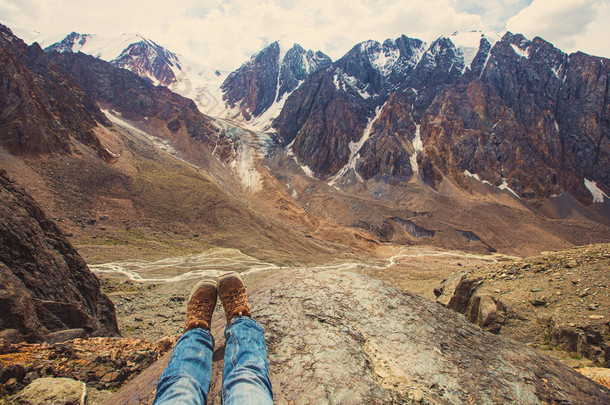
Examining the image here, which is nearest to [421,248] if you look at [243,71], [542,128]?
[542,128]

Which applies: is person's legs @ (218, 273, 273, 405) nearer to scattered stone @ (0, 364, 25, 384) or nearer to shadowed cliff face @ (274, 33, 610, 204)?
scattered stone @ (0, 364, 25, 384)

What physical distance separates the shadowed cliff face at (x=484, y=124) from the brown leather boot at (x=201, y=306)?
275ft

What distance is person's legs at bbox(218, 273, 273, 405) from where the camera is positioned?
2533mm

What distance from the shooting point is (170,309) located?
49.9ft

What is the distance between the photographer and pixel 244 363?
113 inches

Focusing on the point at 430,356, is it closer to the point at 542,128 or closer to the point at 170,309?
A: the point at 170,309

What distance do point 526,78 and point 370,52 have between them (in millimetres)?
59475

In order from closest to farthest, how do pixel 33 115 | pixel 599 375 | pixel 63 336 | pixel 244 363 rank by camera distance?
pixel 244 363 < pixel 599 375 < pixel 63 336 < pixel 33 115

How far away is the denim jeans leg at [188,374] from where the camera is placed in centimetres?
254

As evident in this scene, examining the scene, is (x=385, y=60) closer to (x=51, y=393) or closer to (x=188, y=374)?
(x=188, y=374)

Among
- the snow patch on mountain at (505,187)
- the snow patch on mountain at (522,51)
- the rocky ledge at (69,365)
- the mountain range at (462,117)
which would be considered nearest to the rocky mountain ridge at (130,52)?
the mountain range at (462,117)

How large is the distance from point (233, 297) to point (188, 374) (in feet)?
4.71

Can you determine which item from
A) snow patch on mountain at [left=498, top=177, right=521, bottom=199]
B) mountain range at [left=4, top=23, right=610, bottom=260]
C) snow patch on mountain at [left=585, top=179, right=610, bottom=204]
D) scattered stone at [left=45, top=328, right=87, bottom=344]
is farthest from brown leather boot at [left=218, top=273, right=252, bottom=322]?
snow patch on mountain at [left=585, top=179, right=610, bottom=204]

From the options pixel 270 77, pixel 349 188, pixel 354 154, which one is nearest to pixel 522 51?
pixel 354 154
